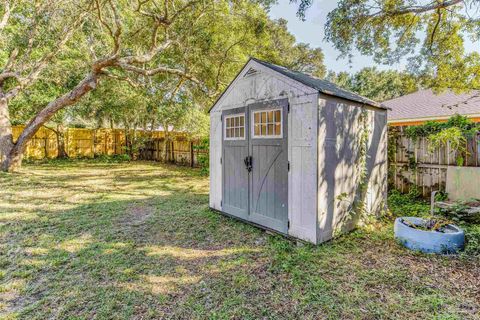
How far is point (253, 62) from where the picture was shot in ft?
13.9

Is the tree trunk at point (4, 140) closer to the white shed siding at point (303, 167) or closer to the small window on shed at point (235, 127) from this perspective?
the small window on shed at point (235, 127)

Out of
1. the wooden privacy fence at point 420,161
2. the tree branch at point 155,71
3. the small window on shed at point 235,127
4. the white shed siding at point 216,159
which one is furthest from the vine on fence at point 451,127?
the tree branch at point 155,71

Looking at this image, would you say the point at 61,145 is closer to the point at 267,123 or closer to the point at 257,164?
the point at 257,164

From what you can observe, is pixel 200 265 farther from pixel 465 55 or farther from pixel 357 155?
pixel 465 55

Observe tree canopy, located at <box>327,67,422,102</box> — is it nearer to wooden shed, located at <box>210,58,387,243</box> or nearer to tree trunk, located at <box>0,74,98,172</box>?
wooden shed, located at <box>210,58,387,243</box>

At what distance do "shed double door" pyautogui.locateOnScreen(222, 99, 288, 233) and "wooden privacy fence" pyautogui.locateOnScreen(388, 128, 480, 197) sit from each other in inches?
156

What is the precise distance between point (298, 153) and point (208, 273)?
198 cm

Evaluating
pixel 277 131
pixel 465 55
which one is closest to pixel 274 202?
pixel 277 131

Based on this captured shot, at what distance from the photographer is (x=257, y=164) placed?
4.18m

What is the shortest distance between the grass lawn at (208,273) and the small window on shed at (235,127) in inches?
61.9

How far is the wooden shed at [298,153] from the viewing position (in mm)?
3461

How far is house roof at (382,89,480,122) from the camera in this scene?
27.7ft

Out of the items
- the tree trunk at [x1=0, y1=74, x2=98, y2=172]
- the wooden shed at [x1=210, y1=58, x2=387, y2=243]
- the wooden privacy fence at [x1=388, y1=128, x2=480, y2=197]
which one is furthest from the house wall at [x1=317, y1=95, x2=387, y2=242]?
the tree trunk at [x1=0, y1=74, x2=98, y2=172]

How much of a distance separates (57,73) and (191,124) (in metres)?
5.84
